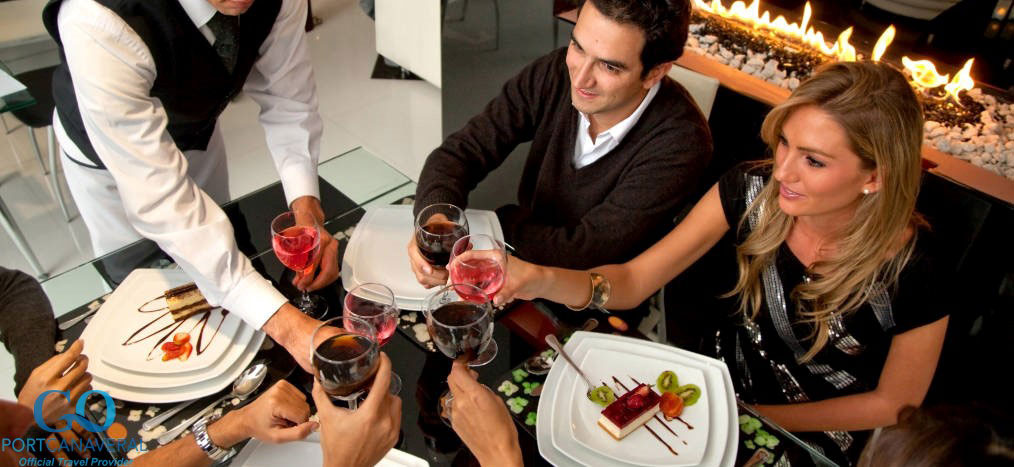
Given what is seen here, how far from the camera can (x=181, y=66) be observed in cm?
165

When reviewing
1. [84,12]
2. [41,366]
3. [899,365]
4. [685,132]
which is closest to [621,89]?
[685,132]

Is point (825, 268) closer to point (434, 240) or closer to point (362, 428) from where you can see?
point (434, 240)

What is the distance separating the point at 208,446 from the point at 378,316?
360 mm

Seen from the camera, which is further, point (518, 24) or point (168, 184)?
point (518, 24)

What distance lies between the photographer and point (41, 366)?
125 centimetres

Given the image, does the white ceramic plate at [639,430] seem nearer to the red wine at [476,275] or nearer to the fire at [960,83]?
the red wine at [476,275]

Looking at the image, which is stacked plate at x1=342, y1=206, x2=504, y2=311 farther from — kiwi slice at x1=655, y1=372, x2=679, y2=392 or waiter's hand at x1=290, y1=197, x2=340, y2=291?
kiwi slice at x1=655, y1=372, x2=679, y2=392

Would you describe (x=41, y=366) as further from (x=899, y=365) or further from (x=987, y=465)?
(x=899, y=365)

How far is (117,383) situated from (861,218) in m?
1.56

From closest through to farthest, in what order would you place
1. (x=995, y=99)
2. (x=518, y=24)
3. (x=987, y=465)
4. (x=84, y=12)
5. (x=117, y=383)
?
(x=987, y=465)
(x=117, y=383)
(x=84, y=12)
(x=995, y=99)
(x=518, y=24)

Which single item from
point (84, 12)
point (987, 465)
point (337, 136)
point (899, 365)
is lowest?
point (337, 136)

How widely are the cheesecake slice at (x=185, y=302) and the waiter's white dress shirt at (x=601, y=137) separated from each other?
1.04 meters

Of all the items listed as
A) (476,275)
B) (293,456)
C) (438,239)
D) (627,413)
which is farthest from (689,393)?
(293,456)

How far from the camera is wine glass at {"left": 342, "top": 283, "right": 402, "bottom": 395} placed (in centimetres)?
129
